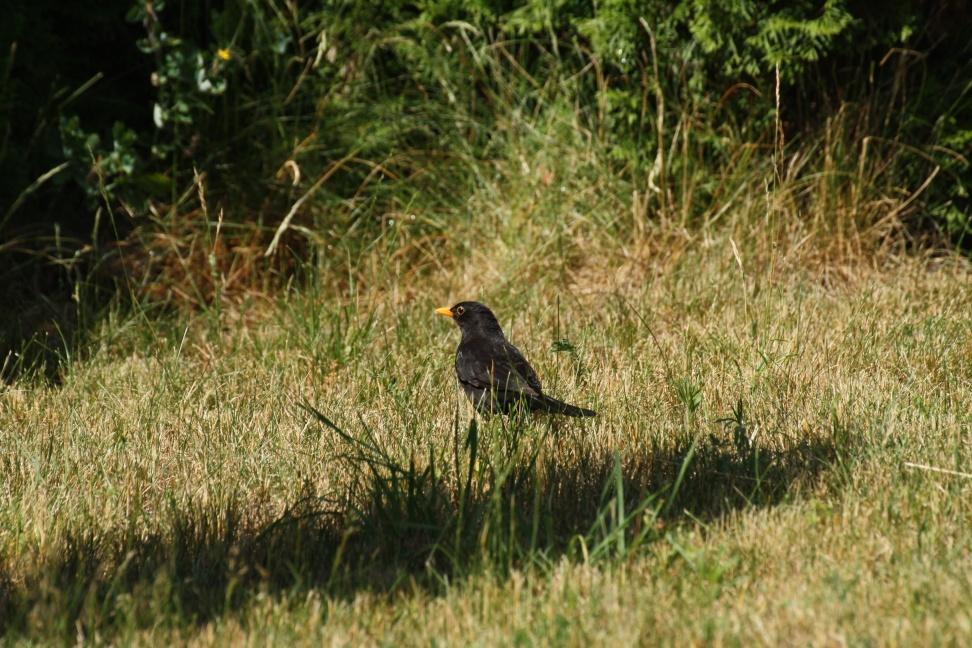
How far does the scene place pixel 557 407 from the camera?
4434mm

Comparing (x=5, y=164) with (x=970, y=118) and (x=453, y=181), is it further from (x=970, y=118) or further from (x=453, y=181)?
(x=970, y=118)

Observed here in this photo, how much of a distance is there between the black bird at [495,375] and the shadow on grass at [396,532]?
1.10 feet

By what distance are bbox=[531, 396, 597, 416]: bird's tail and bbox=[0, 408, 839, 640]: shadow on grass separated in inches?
10.2

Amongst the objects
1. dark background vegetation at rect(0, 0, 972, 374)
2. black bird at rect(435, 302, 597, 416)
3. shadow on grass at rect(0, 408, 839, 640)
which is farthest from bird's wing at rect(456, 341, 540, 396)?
dark background vegetation at rect(0, 0, 972, 374)

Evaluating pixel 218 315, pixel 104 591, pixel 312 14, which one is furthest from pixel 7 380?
pixel 312 14

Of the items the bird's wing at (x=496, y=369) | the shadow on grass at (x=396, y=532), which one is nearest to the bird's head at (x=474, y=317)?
the bird's wing at (x=496, y=369)

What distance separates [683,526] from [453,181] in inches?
160

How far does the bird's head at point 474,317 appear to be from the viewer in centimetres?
528

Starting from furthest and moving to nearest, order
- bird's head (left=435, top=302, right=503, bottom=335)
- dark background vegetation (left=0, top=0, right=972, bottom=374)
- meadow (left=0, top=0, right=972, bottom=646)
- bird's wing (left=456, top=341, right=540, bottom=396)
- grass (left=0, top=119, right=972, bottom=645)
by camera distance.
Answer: dark background vegetation (left=0, top=0, right=972, bottom=374) < bird's head (left=435, top=302, right=503, bottom=335) < bird's wing (left=456, top=341, right=540, bottom=396) < meadow (left=0, top=0, right=972, bottom=646) < grass (left=0, top=119, right=972, bottom=645)

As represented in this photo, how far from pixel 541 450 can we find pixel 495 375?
646mm

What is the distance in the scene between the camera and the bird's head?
5.28 meters

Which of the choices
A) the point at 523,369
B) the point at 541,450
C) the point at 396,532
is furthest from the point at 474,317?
the point at 396,532

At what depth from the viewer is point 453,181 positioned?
23.7 feet

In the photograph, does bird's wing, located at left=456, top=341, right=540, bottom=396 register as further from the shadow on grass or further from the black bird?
the shadow on grass
